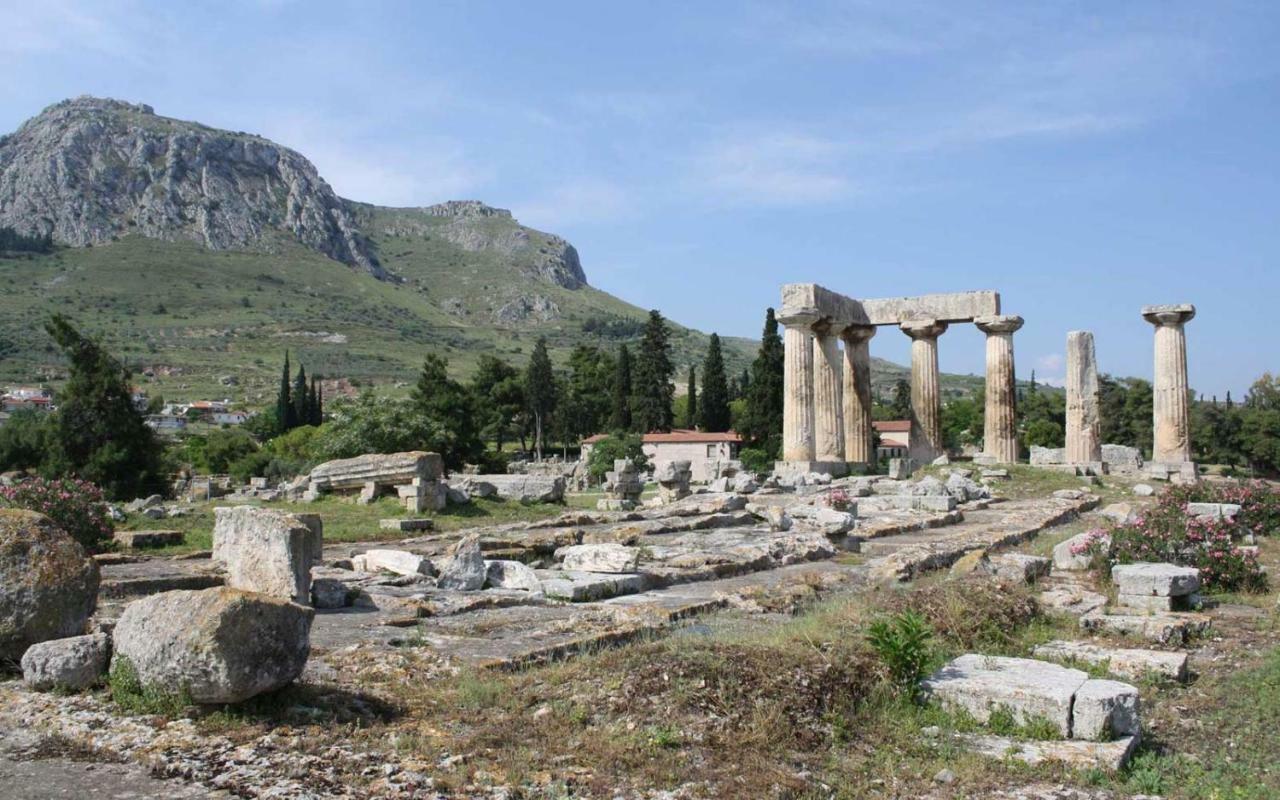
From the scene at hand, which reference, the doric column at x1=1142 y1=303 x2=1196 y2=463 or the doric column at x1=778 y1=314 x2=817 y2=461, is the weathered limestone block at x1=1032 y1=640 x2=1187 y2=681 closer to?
the doric column at x1=778 y1=314 x2=817 y2=461

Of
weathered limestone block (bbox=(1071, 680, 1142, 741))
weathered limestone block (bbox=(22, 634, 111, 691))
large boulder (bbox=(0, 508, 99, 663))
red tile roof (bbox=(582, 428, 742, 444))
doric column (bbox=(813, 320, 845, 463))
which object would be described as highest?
doric column (bbox=(813, 320, 845, 463))

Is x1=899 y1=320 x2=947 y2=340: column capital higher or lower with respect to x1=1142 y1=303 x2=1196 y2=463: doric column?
higher

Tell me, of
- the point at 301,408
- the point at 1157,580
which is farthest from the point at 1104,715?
the point at 301,408

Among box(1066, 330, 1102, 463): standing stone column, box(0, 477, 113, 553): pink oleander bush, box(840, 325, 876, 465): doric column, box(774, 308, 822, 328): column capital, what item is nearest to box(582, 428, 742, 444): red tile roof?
box(840, 325, 876, 465): doric column

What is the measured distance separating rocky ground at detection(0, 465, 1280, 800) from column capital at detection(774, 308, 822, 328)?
24.8 meters

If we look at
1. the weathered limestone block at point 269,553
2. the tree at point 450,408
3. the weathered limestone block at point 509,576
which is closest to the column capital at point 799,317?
the weathered limestone block at point 509,576

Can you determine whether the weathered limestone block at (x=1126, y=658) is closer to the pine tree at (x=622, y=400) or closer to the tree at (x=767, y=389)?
the tree at (x=767, y=389)

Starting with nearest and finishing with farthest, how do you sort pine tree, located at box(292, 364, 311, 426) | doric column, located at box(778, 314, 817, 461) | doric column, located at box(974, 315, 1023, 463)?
doric column, located at box(778, 314, 817, 461) < doric column, located at box(974, 315, 1023, 463) < pine tree, located at box(292, 364, 311, 426)

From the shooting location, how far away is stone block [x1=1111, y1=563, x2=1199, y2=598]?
11594mm

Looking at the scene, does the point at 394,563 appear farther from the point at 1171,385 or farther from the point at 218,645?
the point at 1171,385

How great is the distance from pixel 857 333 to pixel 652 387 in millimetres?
40934

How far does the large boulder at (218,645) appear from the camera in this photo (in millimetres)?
6191

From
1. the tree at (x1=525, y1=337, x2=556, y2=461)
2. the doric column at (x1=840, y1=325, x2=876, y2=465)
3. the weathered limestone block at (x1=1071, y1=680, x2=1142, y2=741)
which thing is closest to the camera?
the weathered limestone block at (x1=1071, y1=680, x2=1142, y2=741)

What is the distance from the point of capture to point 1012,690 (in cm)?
694
